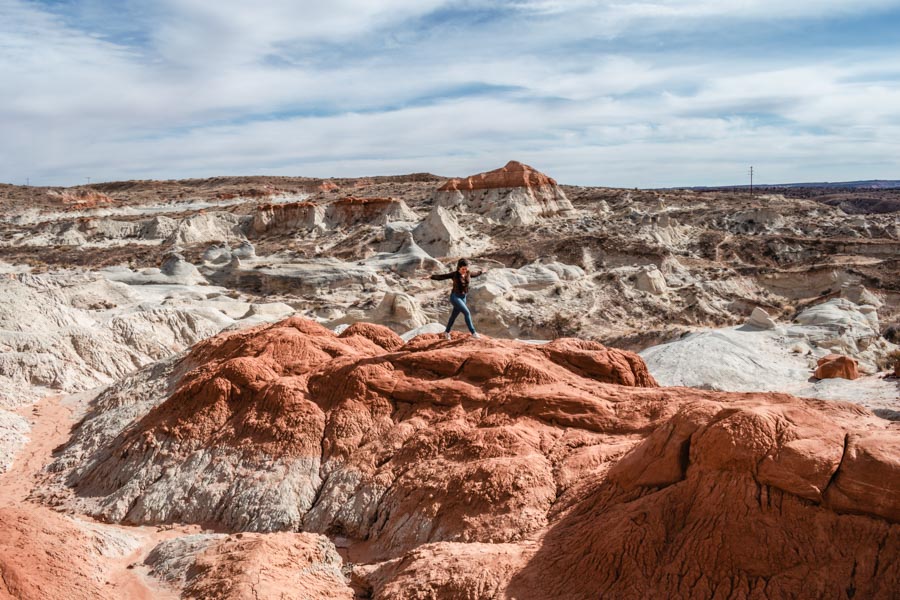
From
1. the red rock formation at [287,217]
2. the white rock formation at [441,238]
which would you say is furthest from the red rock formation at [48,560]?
the red rock formation at [287,217]

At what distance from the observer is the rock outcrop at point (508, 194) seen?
46562 mm

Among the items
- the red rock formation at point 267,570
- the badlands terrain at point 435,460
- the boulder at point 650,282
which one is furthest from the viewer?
the boulder at point 650,282

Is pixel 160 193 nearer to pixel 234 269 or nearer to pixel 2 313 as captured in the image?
pixel 234 269

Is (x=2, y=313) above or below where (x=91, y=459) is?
above

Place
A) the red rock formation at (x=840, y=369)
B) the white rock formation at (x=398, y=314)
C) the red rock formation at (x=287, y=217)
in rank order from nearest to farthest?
the red rock formation at (x=840, y=369) → the white rock formation at (x=398, y=314) → the red rock formation at (x=287, y=217)

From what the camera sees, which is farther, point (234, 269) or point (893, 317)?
point (234, 269)

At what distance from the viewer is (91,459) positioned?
33.1 ft

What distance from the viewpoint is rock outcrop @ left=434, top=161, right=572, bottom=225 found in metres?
46.6

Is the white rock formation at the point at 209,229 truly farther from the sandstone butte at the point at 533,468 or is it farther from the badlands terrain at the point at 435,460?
the sandstone butte at the point at 533,468

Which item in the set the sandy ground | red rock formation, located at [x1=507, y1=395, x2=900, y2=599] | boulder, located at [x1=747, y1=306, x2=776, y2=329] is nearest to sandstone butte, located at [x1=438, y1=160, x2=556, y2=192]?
boulder, located at [x1=747, y1=306, x2=776, y2=329]

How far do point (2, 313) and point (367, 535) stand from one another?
13.8 metres

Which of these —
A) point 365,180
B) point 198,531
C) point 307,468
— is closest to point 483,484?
point 307,468

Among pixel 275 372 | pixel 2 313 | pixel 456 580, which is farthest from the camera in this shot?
pixel 2 313

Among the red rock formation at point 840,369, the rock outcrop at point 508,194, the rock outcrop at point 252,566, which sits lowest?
the rock outcrop at point 252,566
